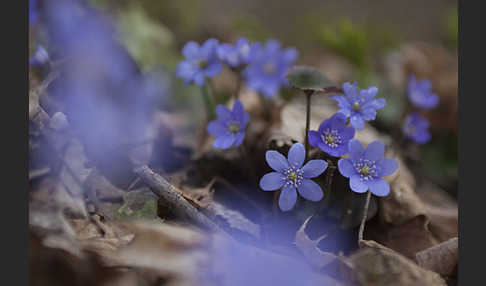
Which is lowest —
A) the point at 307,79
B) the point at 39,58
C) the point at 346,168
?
the point at 346,168

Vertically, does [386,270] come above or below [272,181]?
below

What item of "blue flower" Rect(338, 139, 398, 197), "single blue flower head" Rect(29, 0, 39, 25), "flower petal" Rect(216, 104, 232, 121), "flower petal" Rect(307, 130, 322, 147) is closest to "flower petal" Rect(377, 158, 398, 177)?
"blue flower" Rect(338, 139, 398, 197)

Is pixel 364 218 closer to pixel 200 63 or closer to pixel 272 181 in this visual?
pixel 272 181

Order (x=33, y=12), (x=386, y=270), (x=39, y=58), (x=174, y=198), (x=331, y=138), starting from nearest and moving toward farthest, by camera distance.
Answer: (x=386, y=270) → (x=174, y=198) → (x=331, y=138) → (x=39, y=58) → (x=33, y=12)

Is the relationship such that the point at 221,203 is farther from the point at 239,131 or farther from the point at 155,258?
the point at 155,258

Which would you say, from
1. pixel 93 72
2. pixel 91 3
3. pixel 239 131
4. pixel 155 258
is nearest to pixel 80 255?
pixel 155 258

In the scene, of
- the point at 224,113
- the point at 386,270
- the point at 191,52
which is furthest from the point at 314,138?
the point at 191,52

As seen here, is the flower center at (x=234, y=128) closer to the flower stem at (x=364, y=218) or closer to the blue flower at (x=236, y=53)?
the blue flower at (x=236, y=53)

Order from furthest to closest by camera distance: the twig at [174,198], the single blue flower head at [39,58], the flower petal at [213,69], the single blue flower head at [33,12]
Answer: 1. the single blue flower head at [33,12]
2. the flower petal at [213,69]
3. the single blue flower head at [39,58]
4. the twig at [174,198]

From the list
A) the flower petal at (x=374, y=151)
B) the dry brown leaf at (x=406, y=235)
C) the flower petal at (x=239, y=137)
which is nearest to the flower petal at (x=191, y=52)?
the flower petal at (x=239, y=137)
